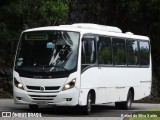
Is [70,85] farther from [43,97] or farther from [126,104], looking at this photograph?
[126,104]

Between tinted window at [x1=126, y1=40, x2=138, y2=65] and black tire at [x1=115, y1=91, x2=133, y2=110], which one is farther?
black tire at [x1=115, y1=91, x2=133, y2=110]

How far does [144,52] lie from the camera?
26.8 metres

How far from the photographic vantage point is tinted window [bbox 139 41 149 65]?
26302 millimetres

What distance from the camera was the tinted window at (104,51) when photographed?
69.5ft

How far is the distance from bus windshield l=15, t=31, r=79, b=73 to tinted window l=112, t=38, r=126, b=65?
129 inches

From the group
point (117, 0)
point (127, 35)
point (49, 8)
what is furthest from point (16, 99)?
point (117, 0)

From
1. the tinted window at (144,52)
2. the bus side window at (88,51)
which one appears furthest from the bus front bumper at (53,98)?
the tinted window at (144,52)

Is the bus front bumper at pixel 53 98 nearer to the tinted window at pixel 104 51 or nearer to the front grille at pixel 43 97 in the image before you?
the front grille at pixel 43 97

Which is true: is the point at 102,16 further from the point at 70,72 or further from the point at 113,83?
the point at 70,72

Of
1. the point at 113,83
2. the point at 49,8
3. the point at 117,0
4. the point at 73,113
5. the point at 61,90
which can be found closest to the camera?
the point at 61,90

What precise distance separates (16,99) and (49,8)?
11.8 m

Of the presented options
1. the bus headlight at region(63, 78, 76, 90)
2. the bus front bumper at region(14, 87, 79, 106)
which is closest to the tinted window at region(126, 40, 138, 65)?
the bus headlight at region(63, 78, 76, 90)

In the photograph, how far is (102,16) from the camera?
141ft

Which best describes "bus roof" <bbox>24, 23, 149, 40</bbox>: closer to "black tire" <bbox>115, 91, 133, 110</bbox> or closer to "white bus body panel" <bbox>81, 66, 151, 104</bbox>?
"white bus body panel" <bbox>81, 66, 151, 104</bbox>
